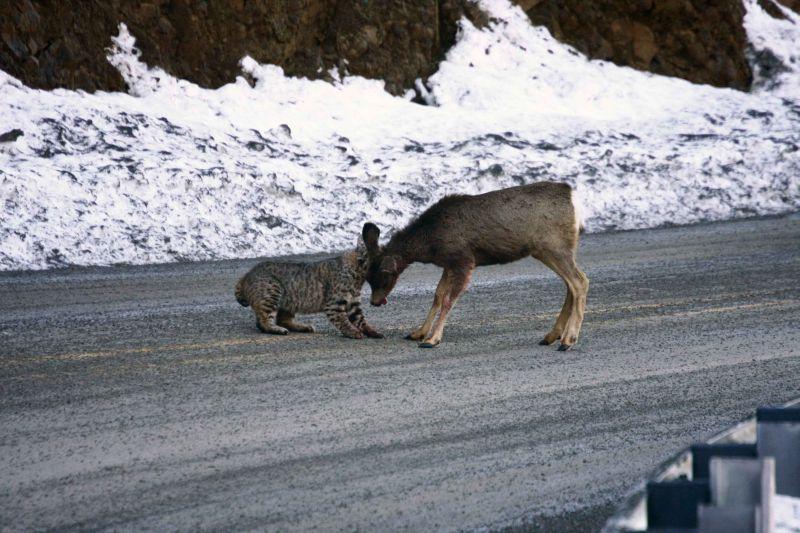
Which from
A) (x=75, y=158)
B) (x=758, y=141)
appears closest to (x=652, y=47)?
(x=758, y=141)

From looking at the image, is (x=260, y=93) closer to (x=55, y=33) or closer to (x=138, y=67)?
(x=138, y=67)

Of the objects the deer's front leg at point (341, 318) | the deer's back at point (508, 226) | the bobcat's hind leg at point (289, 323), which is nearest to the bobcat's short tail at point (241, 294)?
the bobcat's hind leg at point (289, 323)

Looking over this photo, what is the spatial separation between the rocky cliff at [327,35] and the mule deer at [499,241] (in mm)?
13199

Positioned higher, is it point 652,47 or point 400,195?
point 652,47

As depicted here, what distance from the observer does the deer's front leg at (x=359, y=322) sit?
33.3 ft

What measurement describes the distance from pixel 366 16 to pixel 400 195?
8.77 metres

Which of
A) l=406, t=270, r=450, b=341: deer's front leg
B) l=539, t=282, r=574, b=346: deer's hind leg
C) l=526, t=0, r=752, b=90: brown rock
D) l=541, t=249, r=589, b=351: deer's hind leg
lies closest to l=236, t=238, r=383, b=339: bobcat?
l=406, t=270, r=450, b=341: deer's front leg

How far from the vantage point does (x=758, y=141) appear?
24.0 m

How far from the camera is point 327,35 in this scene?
2616 cm

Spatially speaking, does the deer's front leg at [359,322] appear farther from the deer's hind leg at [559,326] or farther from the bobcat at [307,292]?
the deer's hind leg at [559,326]

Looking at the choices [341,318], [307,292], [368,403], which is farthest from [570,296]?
[368,403]

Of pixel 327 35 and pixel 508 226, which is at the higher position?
pixel 327 35

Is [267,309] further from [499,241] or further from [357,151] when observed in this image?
[357,151]

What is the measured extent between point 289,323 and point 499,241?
2.32 metres
